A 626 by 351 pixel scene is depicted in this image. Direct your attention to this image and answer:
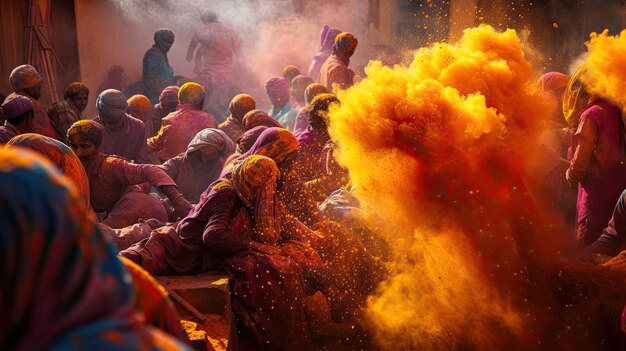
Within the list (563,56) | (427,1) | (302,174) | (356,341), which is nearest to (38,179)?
(356,341)

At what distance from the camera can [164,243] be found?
621 centimetres

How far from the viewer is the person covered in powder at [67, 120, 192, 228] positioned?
7426 mm

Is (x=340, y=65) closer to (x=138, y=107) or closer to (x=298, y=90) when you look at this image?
(x=298, y=90)

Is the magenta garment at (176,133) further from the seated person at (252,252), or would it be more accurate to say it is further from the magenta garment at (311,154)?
the seated person at (252,252)

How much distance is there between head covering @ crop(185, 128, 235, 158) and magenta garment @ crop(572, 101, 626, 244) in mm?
3846

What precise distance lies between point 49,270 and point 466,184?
4638 mm

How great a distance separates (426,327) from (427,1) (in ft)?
50.2

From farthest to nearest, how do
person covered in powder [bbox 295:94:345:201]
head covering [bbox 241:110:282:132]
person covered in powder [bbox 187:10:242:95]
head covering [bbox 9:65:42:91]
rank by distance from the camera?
person covered in powder [bbox 187:10:242:95] < head covering [bbox 9:65:42:91] < head covering [bbox 241:110:282:132] < person covered in powder [bbox 295:94:345:201]

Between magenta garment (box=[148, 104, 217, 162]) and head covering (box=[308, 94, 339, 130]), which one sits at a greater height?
head covering (box=[308, 94, 339, 130])

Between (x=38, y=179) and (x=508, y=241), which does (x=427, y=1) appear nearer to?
(x=508, y=241)

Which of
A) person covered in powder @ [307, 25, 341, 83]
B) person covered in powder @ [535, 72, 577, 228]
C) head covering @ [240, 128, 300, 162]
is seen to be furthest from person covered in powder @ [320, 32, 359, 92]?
head covering @ [240, 128, 300, 162]

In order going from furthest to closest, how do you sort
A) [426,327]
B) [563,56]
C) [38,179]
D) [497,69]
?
[563,56], [426,327], [497,69], [38,179]

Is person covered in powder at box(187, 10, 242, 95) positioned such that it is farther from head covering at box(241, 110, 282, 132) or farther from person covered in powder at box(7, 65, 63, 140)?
head covering at box(241, 110, 282, 132)

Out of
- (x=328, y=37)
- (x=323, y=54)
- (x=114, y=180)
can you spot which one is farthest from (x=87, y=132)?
(x=328, y=37)
